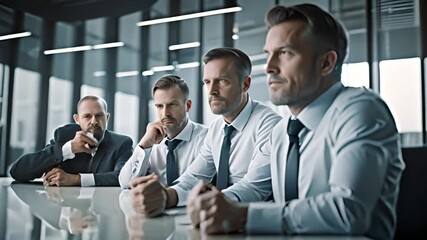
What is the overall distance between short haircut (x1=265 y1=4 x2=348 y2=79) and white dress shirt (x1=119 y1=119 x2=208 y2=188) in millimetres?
1098

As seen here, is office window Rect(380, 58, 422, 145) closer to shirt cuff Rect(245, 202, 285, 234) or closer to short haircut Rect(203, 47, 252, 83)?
short haircut Rect(203, 47, 252, 83)

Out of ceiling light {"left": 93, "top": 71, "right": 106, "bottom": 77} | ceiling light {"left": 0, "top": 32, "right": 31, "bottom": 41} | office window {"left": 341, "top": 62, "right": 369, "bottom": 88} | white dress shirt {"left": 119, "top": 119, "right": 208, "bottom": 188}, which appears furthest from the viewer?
ceiling light {"left": 0, "top": 32, "right": 31, "bottom": 41}

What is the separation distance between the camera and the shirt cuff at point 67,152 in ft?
8.32

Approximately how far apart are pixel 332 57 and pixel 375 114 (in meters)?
0.24

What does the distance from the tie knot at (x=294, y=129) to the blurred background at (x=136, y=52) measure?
0.96 meters

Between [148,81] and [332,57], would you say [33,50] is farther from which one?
[332,57]

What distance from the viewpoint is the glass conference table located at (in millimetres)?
964

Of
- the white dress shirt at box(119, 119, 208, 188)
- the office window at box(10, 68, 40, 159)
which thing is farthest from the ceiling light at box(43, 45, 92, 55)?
the white dress shirt at box(119, 119, 208, 188)

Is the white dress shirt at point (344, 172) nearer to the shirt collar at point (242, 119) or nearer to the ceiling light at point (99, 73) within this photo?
the shirt collar at point (242, 119)

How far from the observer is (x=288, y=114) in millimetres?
1309

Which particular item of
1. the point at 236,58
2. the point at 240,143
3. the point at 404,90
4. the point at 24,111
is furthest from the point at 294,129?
the point at 24,111

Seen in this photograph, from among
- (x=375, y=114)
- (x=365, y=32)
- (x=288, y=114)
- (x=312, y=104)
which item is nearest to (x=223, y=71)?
(x=288, y=114)

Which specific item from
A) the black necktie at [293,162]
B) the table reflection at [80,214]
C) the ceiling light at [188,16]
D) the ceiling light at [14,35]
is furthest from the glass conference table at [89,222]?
the ceiling light at [14,35]

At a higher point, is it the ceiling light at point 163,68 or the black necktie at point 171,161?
the ceiling light at point 163,68
